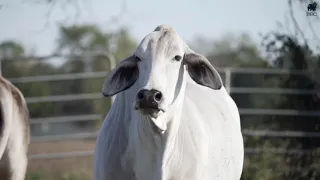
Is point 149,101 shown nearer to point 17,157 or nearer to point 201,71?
point 201,71

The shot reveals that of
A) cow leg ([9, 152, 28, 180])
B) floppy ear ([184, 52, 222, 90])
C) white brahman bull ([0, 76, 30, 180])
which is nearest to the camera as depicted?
floppy ear ([184, 52, 222, 90])

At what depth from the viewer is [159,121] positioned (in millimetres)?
4516

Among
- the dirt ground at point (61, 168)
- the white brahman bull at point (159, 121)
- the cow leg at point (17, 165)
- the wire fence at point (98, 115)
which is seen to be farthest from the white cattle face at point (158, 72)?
the dirt ground at point (61, 168)

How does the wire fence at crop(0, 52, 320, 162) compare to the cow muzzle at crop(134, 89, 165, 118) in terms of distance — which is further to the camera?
the wire fence at crop(0, 52, 320, 162)

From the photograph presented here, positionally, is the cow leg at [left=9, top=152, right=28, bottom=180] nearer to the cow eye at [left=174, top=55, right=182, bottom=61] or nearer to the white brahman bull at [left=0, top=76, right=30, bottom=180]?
the white brahman bull at [left=0, top=76, right=30, bottom=180]

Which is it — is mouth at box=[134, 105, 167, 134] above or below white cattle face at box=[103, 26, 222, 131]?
below

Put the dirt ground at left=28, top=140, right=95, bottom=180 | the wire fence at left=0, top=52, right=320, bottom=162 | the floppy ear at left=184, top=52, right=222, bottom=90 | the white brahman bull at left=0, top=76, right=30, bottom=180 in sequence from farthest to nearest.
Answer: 1. the dirt ground at left=28, top=140, right=95, bottom=180
2. the wire fence at left=0, top=52, right=320, bottom=162
3. the white brahman bull at left=0, top=76, right=30, bottom=180
4. the floppy ear at left=184, top=52, right=222, bottom=90

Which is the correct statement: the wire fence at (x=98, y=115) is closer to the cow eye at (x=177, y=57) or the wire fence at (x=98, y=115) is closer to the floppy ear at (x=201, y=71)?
the floppy ear at (x=201, y=71)

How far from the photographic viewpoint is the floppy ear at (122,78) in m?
4.75

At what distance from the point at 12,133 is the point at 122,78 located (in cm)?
275

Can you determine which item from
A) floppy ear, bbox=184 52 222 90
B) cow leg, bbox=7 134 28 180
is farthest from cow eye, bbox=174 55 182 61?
cow leg, bbox=7 134 28 180

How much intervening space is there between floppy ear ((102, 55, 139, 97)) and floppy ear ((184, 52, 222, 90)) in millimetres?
303

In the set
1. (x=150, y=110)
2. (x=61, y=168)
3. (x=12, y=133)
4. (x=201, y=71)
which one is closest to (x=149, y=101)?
(x=150, y=110)

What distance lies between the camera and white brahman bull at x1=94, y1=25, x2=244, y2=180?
14.8 ft
